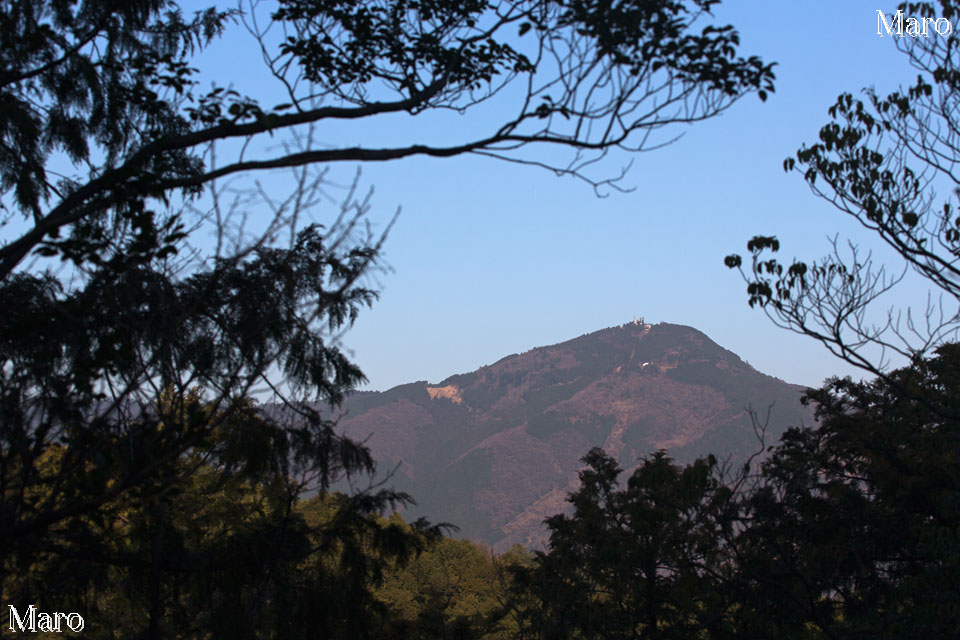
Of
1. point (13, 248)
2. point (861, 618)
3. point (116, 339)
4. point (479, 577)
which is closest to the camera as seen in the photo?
point (13, 248)

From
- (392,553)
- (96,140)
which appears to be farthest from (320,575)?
(96,140)

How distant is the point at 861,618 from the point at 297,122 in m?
10.1

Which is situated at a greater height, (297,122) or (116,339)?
(297,122)

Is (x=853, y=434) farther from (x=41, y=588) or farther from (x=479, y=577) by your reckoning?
(x=479, y=577)

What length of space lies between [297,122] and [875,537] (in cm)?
1280

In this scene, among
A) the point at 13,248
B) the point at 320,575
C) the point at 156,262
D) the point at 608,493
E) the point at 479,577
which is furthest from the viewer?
the point at 479,577

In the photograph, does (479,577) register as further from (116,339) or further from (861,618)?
(116,339)

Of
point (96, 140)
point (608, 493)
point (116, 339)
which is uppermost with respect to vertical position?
point (96, 140)

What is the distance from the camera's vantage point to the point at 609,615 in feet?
48.6

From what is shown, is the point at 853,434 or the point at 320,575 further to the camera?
the point at 853,434

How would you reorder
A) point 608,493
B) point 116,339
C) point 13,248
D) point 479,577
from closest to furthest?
point 13,248 → point 116,339 → point 608,493 → point 479,577

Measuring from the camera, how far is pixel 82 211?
5.82m

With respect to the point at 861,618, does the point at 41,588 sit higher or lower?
higher

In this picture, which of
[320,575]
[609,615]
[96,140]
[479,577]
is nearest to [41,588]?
[320,575]
